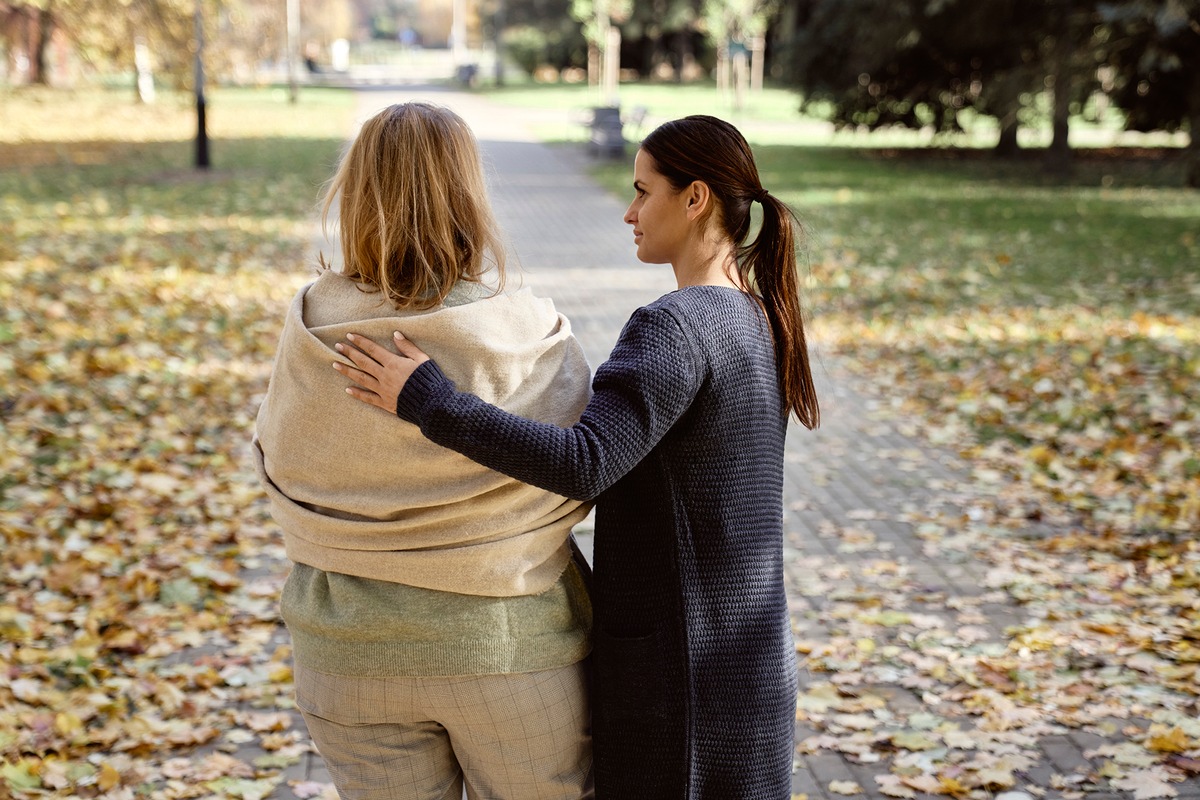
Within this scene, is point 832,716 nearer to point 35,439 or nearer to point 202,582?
point 202,582

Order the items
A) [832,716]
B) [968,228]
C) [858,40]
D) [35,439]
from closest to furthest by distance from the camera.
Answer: [832,716]
[35,439]
[968,228]
[858,40]

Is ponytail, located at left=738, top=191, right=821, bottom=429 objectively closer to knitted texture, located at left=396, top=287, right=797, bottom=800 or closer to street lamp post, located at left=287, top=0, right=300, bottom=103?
knitted texture, located at left=396, top=287, right=797, bottom=800

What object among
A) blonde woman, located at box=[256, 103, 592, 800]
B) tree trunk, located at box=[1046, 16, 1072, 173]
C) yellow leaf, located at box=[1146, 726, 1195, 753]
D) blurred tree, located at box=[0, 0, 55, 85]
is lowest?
yellow leaf, located at box=[1146, 726, 1195, 753]

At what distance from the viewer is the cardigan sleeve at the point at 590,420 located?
1.83 meters

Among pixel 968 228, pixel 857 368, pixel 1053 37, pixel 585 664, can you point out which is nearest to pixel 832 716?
pixel 585 664

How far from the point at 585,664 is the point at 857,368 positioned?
24.5ft

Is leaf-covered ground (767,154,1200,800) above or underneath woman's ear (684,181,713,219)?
underneath

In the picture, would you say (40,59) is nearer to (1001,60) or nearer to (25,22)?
(25,22)

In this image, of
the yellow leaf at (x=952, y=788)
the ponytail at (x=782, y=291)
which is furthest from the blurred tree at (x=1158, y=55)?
the ponytail at (x=782, y=291)

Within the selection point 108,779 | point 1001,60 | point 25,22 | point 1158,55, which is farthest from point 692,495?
point 25,22

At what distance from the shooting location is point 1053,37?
2055 centimetres

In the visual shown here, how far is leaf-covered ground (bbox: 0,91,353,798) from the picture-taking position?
3.92 meters

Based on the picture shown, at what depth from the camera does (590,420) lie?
1876 millimetres

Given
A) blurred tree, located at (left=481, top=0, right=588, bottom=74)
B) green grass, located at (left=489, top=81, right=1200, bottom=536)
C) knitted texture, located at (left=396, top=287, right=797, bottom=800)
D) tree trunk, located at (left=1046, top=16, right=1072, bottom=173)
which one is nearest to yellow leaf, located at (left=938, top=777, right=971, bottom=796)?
green grass, located at (left=489, top=81, right=1200, bottom=536)
